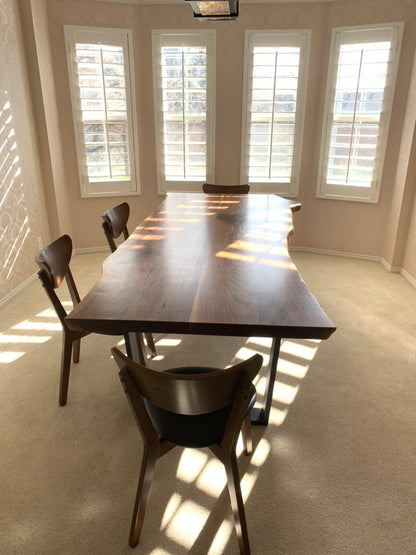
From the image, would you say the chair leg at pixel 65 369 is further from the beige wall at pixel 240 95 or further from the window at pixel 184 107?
the window at pixel 184 107

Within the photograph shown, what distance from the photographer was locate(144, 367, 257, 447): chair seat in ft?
4.37

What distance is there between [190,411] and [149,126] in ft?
12.5

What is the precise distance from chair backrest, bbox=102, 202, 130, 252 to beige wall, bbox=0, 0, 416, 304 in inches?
43.8

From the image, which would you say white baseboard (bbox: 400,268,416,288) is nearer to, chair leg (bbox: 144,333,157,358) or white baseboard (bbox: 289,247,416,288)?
white baseboard (bbox: 289,247,416,288)

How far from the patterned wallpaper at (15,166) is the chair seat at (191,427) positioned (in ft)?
7.96

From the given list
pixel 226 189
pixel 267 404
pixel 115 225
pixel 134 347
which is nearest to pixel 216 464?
pixel 267 404

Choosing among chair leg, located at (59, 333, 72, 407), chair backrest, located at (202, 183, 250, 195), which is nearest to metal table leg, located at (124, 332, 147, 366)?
chair leg, located at (59, 333, 72, 407)

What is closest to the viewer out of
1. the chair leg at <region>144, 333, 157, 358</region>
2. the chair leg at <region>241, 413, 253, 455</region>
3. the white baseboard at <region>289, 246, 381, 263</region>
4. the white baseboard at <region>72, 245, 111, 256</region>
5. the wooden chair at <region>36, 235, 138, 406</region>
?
the chair leg at <region>241, 413, 253, 455</region>

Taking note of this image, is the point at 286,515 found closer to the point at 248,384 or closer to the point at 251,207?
the point at 248,384

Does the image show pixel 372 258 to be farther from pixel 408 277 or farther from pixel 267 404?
pixel 267 404

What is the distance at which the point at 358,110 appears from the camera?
3.96 metres

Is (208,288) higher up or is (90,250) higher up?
(208,288)

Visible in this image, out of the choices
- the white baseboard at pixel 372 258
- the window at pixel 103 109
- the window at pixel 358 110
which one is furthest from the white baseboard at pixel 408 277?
the window at pixel 103 109

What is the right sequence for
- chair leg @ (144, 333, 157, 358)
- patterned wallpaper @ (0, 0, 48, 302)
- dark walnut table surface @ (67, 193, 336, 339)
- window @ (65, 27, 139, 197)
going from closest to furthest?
dark walnut table surface @ (67, 193, 336, 339), chair leg @ (144, 333, 157, 358), patterned wallpaper @ (0, 0, 48, 302), window @ (65, 27, 139, 197)
